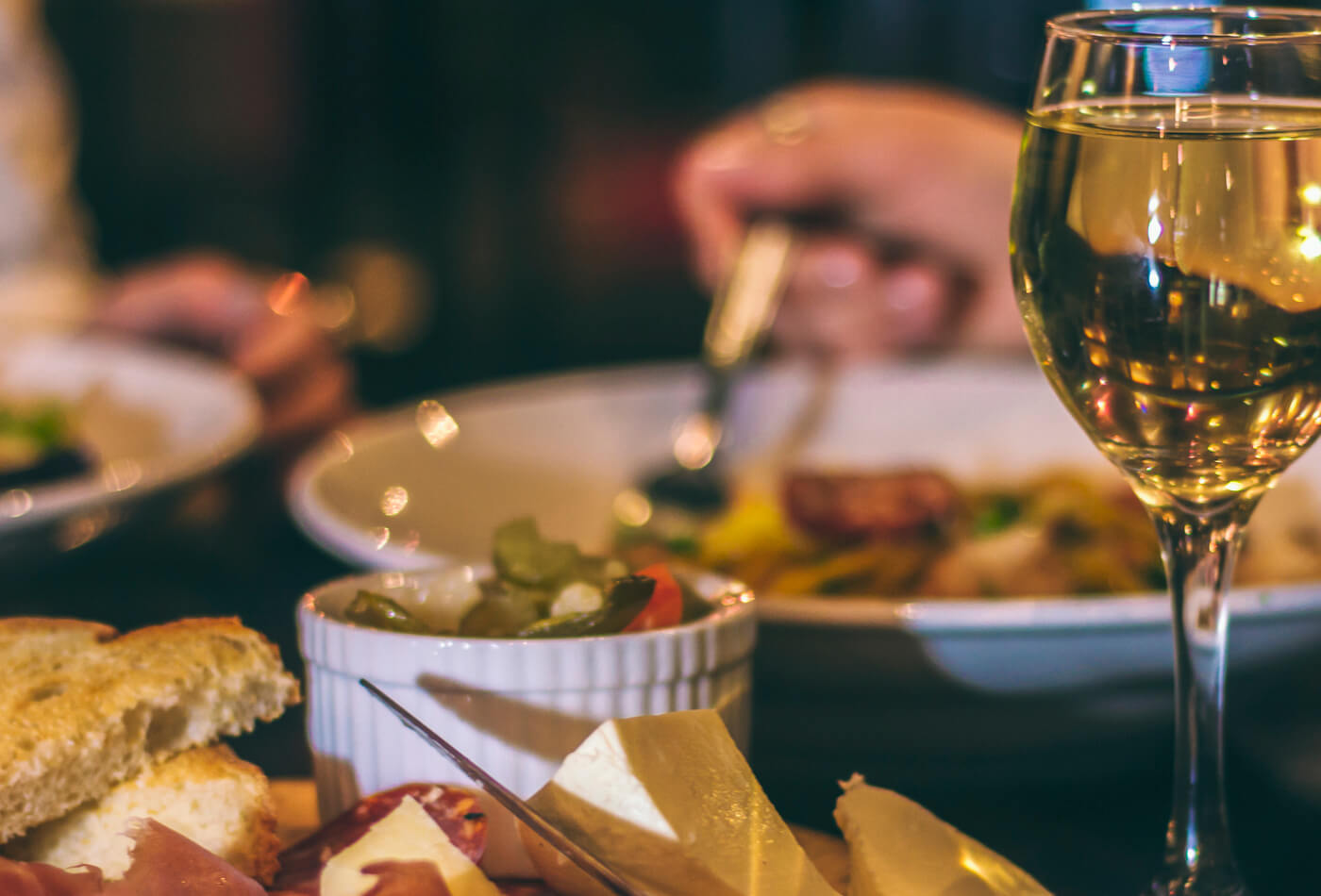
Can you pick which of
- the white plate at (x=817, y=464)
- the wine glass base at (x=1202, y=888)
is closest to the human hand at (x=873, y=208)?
the white plate at (x=817, y=464)

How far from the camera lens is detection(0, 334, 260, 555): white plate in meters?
0.94

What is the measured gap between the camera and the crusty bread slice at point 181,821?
19.8 inches

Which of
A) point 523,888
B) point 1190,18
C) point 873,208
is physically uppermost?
point 1190,18

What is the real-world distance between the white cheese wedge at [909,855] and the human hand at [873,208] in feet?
3.66

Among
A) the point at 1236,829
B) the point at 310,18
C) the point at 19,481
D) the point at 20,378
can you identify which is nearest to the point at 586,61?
the point at 310,18

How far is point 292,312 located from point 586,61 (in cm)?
247

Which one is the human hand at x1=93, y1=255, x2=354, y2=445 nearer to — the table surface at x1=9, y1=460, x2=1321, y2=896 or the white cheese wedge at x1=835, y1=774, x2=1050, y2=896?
the table surface at x1=9, y1=460, x2=1321, y2=896

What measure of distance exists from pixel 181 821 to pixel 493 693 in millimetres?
128

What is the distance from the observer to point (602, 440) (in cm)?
134

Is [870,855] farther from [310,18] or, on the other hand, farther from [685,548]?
[310,18]

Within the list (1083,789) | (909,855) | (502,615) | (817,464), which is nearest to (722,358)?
(817,464)

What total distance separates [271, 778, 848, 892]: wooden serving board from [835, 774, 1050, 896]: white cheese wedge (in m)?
0.02

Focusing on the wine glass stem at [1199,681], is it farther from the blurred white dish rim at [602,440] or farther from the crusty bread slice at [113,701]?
the blurred white dish rim at [602,440]

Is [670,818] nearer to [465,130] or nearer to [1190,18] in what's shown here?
[1190,18]
